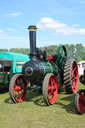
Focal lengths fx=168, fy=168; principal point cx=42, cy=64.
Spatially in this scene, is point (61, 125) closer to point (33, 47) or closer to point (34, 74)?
point (34, 74)

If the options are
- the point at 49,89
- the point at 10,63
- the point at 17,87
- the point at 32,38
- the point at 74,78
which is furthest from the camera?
the point at 10,63

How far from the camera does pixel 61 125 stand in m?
3.62

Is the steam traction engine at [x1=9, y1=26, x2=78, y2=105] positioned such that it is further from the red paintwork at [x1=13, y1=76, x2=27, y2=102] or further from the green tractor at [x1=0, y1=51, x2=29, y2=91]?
the green tractor at [x1=0, y1=51, x2=29, y2=91]

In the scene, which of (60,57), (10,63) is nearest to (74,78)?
(60,57)

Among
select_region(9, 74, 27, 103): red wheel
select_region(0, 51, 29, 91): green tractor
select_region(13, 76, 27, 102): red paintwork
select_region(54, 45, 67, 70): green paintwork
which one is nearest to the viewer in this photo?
select_region(9, 74, 27, 103): red wheel

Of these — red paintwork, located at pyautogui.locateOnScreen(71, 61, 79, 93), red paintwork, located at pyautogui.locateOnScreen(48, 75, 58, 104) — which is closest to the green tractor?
red paintwork, located at pyautogui.locateOnScreen(48, 75, 58, 104)

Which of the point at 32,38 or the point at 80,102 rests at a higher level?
the point at 32,38

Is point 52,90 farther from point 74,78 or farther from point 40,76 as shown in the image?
point 74,78

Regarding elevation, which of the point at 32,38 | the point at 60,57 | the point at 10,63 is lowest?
the point at 10,63

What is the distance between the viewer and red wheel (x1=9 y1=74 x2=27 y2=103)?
5538mm

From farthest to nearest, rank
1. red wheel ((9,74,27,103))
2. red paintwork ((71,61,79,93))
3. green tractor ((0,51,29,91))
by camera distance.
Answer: green tractor ((0,51,29,91)) < red paintwork ((71,61,79,93)) < red wheel ((9,74,27,103))

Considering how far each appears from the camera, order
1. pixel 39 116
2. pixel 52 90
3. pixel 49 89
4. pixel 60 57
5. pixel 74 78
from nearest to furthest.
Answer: pixel 39 116 → pixel 49 89 → pixel 52 90 → pixel 60 57 → pixel 74 78

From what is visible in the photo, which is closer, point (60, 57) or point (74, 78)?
point (60, 57)

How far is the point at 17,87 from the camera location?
587 cm
